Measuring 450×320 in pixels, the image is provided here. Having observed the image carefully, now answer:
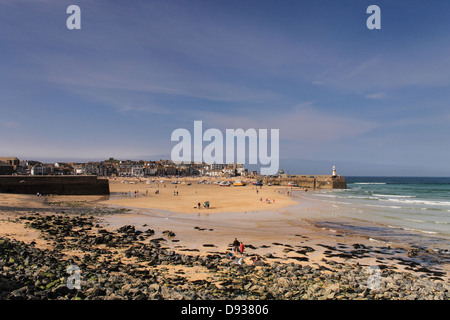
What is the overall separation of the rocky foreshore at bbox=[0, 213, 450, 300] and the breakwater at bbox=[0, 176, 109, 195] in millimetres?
32884

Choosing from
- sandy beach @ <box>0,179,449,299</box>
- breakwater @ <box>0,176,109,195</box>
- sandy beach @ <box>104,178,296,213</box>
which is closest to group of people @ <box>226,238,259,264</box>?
sandy beach @ <box>0,179,449,299</box>

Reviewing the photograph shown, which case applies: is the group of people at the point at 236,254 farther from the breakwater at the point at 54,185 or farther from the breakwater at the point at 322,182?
the breakwater at the point at 322,182

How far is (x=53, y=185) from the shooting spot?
4438 centimetres

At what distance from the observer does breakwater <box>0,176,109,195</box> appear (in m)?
40.3

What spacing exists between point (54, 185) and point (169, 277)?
41.7 m

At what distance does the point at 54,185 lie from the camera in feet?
146

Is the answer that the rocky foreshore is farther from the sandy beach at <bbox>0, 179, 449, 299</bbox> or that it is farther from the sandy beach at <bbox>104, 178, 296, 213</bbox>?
the sandy beach at <bbox>104, 178, 296, 213</bbox>

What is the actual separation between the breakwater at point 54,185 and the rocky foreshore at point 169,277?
32884mm

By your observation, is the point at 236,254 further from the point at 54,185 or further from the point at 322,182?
the point at 322,182

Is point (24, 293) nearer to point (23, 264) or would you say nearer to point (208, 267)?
point (23, 264)

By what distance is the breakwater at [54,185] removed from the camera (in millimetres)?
40344

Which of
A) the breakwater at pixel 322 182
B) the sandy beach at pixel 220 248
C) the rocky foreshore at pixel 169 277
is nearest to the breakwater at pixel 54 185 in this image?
the sandy beach at pixel 220 248

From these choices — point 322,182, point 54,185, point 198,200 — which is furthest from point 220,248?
point 322,182
